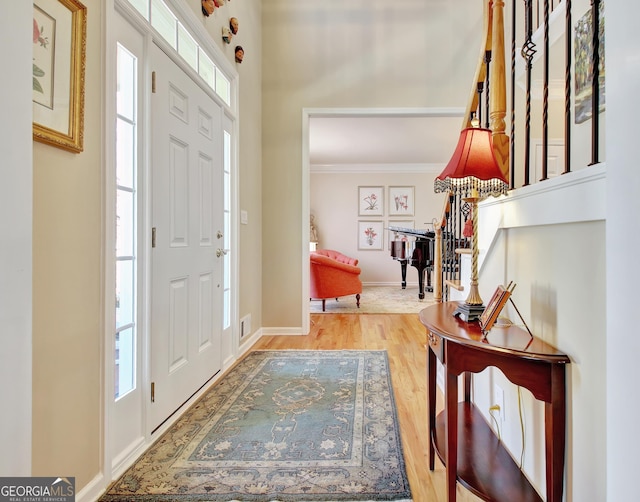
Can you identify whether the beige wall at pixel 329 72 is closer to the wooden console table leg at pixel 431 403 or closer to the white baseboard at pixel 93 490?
the wooden console table leg at pixel 431 403

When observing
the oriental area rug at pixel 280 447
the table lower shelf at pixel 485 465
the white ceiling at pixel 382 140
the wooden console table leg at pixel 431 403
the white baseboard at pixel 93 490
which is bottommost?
the oriental area rug at pixel 280 447

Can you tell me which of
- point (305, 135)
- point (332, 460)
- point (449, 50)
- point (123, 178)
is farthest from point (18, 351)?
point (449, 50)

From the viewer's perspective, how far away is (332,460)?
1565 mm

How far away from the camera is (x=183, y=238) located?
2049mm

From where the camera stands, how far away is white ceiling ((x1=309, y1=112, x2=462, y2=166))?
5008mm

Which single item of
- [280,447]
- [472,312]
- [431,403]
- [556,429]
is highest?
[472,312]

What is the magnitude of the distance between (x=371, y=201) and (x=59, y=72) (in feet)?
22.8

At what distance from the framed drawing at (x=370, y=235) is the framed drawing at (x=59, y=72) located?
22.3ft

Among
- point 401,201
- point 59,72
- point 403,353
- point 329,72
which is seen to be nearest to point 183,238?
point 59,72

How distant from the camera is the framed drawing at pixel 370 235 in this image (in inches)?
306

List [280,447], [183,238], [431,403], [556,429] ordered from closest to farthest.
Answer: [556,429]
[431,403]
[280,447]
[183,238]

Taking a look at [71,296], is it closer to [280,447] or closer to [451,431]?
[280,447]

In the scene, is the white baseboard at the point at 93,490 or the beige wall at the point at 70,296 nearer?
the beige wall at the point at 70,296

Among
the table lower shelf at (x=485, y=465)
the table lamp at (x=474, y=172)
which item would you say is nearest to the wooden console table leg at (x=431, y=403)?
the table lower shelf at (x=485, y=465)
